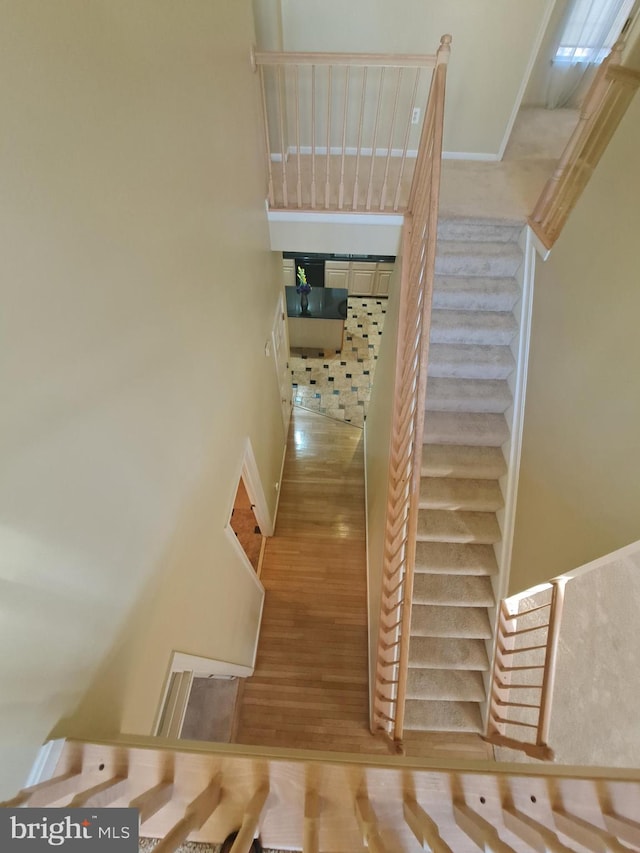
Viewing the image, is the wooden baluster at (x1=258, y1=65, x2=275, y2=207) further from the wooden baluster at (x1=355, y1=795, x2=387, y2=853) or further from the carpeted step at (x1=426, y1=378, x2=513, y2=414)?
the wooden baluster at (x1=355, y1=795, x2=387, y2=853)

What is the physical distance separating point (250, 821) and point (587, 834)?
2.45 feet

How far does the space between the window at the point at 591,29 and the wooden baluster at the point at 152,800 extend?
5.75 metres

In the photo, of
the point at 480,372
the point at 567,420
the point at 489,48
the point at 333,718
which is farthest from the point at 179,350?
the point at 489,48

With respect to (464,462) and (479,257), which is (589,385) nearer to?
(464,462)

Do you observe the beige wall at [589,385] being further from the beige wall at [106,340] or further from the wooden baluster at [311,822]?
the beige wall at [106,340]

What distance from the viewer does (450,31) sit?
123 inches

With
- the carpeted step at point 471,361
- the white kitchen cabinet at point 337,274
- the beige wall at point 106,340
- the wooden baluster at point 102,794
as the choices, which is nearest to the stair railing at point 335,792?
the wooden baluster at point 102,794

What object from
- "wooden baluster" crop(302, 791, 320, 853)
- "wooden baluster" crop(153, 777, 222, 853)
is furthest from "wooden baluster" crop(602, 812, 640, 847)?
"wooden baluster" crop(153, 777, 222, 853)

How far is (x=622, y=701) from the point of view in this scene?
7.06 ft

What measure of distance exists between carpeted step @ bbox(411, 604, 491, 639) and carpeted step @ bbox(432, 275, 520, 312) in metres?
2.48

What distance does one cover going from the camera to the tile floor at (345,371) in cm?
633

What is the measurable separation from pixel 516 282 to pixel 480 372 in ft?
2.52

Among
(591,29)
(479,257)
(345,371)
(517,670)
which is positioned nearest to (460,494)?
(517,670)

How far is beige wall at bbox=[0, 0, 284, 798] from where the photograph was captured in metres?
0.77
